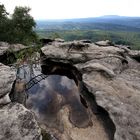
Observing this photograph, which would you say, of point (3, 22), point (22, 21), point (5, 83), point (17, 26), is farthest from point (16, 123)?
point (22, 21)

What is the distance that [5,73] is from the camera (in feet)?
47.7

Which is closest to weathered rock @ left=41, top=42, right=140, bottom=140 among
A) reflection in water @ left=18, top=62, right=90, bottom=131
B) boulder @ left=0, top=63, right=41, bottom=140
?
reflection in water @ left=18, top=62, right=90, bottom=131

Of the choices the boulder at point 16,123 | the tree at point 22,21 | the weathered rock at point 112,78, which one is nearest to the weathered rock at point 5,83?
the boulder at point 16,123

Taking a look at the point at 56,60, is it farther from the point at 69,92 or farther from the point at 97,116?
the point at 97,116

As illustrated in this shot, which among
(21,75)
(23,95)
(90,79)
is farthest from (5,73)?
(90,79)

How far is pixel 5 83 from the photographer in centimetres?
1327

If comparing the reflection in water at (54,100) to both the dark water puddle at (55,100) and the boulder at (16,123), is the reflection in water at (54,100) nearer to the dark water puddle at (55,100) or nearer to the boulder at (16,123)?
the dark water puddle at (55,100)

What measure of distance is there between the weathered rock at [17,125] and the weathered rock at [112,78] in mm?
3175

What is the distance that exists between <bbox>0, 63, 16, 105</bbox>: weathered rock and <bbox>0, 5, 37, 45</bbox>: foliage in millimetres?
27897

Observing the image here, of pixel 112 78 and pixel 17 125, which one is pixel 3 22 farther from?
pixel 17 125

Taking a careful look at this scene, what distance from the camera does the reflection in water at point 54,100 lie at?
540 inches

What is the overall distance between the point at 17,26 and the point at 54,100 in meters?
37.1

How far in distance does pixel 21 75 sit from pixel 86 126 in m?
9.12

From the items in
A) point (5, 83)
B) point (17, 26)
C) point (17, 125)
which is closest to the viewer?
point (17, 125)
